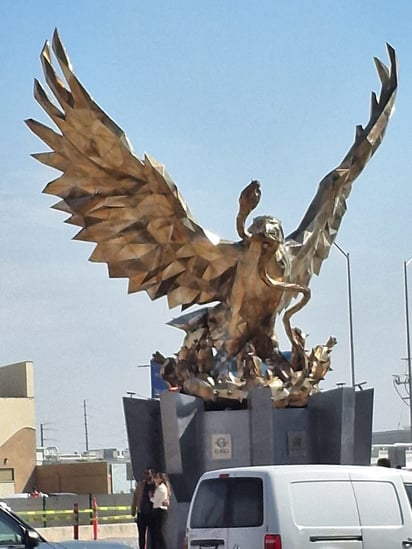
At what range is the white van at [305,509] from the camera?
596 inches

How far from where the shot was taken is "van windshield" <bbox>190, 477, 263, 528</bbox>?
1535 cm

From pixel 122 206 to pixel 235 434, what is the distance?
4.89m

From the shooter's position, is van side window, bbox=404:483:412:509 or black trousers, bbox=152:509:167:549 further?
black trousers, bbox=152:509:167:549

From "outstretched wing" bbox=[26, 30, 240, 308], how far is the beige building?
3424cm

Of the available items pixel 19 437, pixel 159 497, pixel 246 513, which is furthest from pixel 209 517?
pixel 19 437

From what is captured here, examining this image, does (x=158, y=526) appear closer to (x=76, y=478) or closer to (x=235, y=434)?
(x=235, y=434)

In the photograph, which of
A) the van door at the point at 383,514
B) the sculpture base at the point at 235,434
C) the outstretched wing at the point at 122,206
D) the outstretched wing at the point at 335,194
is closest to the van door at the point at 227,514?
the van door at the point at 383,514

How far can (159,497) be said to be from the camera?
23.3 meters

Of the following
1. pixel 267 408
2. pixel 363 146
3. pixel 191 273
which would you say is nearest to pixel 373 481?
pixel 267 408

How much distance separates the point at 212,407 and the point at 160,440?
50.1 inches

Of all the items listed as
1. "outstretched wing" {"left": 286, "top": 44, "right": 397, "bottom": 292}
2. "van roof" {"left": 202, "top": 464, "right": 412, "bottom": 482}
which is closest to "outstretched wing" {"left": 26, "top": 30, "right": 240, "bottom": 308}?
"outstretched wing" {"left": 286, "top": 44, "right": 397, "bottom": 292}

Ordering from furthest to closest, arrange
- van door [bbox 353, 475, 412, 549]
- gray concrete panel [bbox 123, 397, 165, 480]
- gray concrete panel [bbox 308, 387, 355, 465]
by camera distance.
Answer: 1. gray concrete panel [bbox 123, 397, 165, 480]
2. gray concrete panel [bbox 308, 387, 355, 465]
3. van door [bbox 353, 475, 412, 549]

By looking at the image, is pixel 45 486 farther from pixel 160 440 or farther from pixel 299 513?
pixel 299 513

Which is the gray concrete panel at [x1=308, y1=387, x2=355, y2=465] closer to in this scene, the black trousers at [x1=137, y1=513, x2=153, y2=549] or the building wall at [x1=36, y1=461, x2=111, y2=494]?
the black trousers at [x1=137, y1=513, x2=153, y2=549]
